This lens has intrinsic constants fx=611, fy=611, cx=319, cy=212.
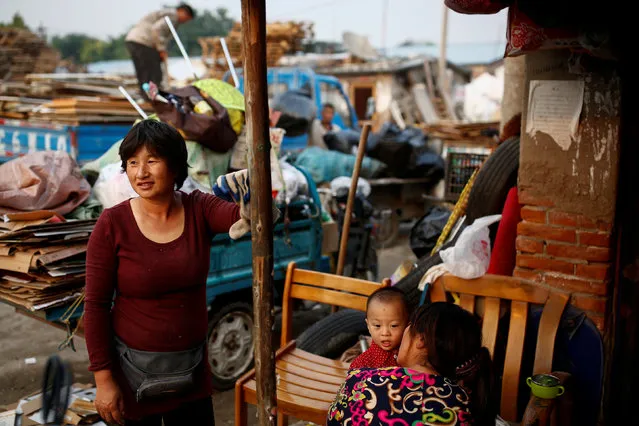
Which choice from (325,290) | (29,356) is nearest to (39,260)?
(325,290)

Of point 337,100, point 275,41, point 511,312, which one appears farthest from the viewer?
point 275,41

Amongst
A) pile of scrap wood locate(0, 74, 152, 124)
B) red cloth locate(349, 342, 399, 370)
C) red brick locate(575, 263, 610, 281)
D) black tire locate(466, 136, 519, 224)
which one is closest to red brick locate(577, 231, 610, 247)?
red brick locate(575, 263, 610, 281)

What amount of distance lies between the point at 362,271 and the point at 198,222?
4.14 metres

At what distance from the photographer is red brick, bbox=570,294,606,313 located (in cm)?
328

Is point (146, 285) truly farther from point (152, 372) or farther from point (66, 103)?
point (66, 103)

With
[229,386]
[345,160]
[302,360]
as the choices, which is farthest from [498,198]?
[345,160]

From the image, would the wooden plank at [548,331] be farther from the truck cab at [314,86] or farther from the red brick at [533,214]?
the truck cab at [314,86]

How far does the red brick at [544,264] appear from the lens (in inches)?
133

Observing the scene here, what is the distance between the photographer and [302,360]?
342cm

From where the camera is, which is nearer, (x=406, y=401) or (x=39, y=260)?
(x=406, y=401)

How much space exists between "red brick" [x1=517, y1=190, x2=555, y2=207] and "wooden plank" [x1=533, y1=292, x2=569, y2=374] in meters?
0.68

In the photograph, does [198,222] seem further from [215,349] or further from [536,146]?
[215,349]

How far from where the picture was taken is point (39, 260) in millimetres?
3588

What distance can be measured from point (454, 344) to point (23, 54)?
53.4 feet
